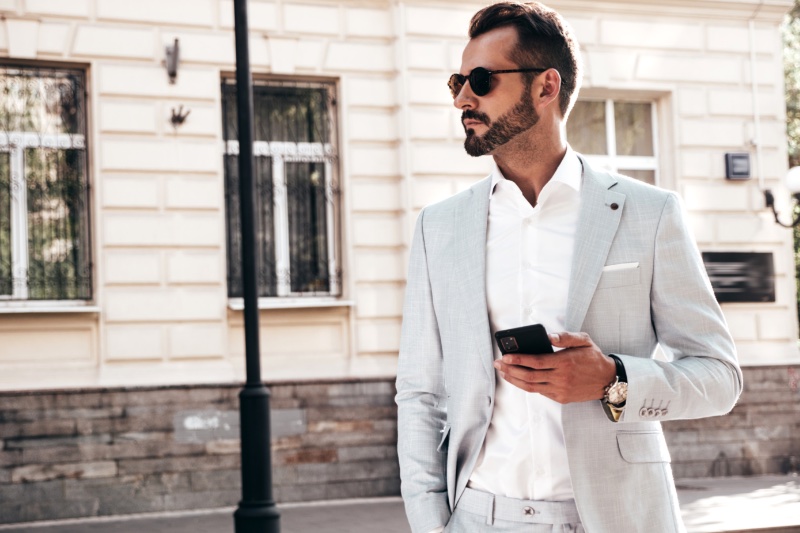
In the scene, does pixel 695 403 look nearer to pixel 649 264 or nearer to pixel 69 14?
pixel 649 264

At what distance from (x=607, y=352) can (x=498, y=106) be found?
2.01ft

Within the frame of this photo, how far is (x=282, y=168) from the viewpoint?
11.7 m

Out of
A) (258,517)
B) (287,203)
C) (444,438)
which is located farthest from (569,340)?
(287,203)

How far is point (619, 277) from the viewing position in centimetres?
245

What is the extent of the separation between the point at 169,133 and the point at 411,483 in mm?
8950

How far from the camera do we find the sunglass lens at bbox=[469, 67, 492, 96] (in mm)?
2639

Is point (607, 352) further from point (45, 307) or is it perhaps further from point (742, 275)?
point (742, 275)

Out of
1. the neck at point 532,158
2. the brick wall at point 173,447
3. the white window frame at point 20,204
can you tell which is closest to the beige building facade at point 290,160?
the white window frame at point 20,204

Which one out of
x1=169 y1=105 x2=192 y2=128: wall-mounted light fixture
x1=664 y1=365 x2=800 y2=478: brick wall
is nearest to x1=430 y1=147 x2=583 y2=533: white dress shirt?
x1=169 y1=105 x2=192 y2=128: wall-mounted light fixture

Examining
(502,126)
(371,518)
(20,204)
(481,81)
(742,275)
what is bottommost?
(371,518)

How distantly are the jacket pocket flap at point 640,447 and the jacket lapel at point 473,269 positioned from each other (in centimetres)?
31

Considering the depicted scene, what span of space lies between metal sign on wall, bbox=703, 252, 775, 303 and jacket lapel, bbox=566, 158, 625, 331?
1060 cm

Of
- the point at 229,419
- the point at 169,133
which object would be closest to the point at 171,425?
the point at 229,419

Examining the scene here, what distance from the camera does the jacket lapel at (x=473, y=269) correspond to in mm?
2541
